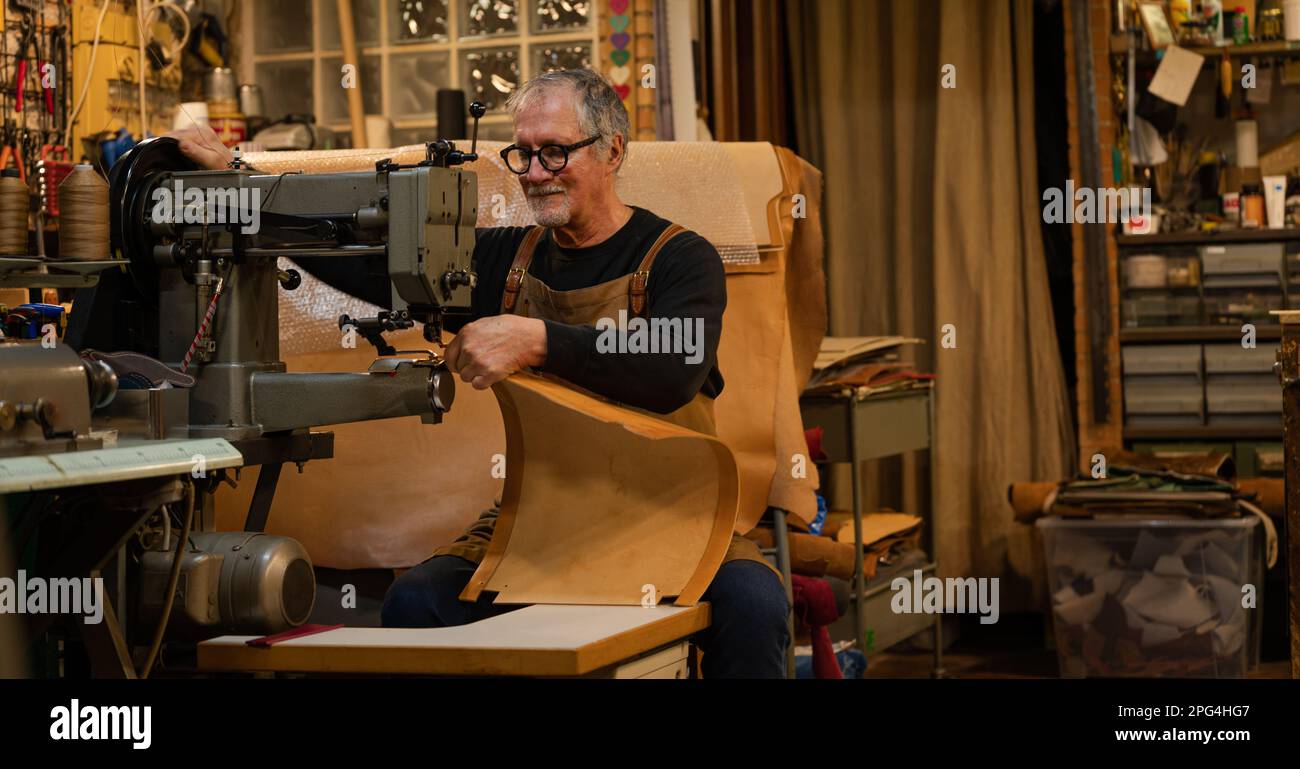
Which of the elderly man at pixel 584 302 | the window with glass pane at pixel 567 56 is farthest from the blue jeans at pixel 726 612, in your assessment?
the window with glass pane at pixel 567 56

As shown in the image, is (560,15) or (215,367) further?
(560,15)

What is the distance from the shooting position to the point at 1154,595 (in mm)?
4340

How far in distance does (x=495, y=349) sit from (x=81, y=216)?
0.60 metres

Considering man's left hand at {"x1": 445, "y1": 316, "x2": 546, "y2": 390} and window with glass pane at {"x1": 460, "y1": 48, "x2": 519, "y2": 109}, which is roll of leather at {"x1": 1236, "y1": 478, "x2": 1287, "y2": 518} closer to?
window with glass pane at {"x1": 460, "y1": 48, "x2": 519, "y2": 109}

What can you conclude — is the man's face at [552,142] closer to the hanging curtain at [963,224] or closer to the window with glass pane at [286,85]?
the window with glass pane at [286,85]

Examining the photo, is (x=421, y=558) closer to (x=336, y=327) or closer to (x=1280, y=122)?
(x=336, y=327)

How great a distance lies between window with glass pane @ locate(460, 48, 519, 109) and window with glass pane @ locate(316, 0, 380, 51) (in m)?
0.34

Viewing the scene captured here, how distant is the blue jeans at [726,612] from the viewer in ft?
7.41

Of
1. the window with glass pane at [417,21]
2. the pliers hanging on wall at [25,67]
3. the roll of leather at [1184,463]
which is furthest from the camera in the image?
the window with glass pane at [417,21]

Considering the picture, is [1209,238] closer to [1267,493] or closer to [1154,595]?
[1267,493]

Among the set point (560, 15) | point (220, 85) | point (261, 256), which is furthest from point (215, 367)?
point (560, 15)

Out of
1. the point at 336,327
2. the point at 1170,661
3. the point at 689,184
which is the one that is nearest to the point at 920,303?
the point at 1170,661

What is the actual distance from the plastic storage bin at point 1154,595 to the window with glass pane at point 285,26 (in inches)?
114

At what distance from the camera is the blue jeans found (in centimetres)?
226
